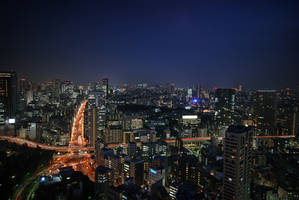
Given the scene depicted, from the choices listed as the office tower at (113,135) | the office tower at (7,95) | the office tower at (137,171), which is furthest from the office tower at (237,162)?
the office tower at (7,95)

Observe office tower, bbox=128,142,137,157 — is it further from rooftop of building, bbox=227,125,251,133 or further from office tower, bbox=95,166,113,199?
rooftop of building, bbox=227,125,251,133

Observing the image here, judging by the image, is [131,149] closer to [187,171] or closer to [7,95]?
[187,171]

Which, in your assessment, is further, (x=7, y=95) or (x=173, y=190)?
(x=7, y=95)

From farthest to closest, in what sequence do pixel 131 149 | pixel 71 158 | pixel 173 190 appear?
pixel 71 158, pixel 131 149, pixel 173 190

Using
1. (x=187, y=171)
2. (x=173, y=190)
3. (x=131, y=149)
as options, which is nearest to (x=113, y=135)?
(x=131, y=149)

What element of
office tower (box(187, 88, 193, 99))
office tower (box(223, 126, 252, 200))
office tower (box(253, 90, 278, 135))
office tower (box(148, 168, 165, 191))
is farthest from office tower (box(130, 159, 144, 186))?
office tower (box(187, 88, 193, 99))

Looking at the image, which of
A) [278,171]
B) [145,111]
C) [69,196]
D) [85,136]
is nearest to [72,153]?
[85,136]

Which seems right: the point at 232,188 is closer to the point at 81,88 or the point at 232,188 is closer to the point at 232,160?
the point at 232,160

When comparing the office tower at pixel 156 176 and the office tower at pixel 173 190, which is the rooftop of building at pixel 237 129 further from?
the office tower at pixel 156 176
